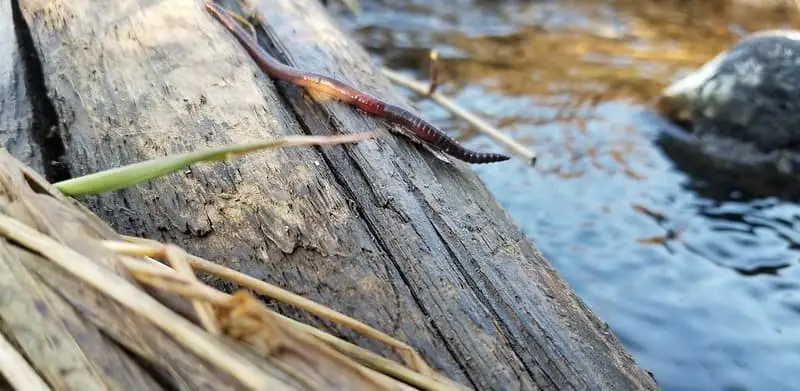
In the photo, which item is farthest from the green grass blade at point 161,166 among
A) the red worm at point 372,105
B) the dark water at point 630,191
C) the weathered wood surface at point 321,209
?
the dark water at point 630,191

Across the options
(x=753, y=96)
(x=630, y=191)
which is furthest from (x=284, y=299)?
(x=753, y=96)

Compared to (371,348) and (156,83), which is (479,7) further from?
(371,348)

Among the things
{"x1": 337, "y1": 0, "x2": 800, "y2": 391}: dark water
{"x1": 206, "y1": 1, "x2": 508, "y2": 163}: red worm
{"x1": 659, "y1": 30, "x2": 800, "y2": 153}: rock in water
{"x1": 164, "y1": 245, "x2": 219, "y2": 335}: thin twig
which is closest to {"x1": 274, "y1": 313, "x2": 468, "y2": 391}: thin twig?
{"x1": 164, "y1": 245, "x2": 219, "y2": 335}: thin twig

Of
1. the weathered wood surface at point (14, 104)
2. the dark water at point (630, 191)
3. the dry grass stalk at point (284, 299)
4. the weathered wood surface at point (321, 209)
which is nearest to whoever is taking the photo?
the dry grass stalk at point (284, 299)

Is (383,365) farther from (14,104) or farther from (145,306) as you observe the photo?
(14,104)

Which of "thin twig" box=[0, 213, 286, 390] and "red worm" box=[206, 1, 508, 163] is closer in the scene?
"thin twig" box=[0, 213, 286, 390]

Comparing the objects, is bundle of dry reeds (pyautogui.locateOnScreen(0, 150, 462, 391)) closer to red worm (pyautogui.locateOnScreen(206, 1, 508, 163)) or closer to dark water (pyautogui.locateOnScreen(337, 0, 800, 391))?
red worm (pyautogui.locateOnScreen(206, 1, 508, 163))

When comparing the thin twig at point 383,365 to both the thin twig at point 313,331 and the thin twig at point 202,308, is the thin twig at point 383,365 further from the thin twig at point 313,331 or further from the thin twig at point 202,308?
the thin twig at point 202,308
